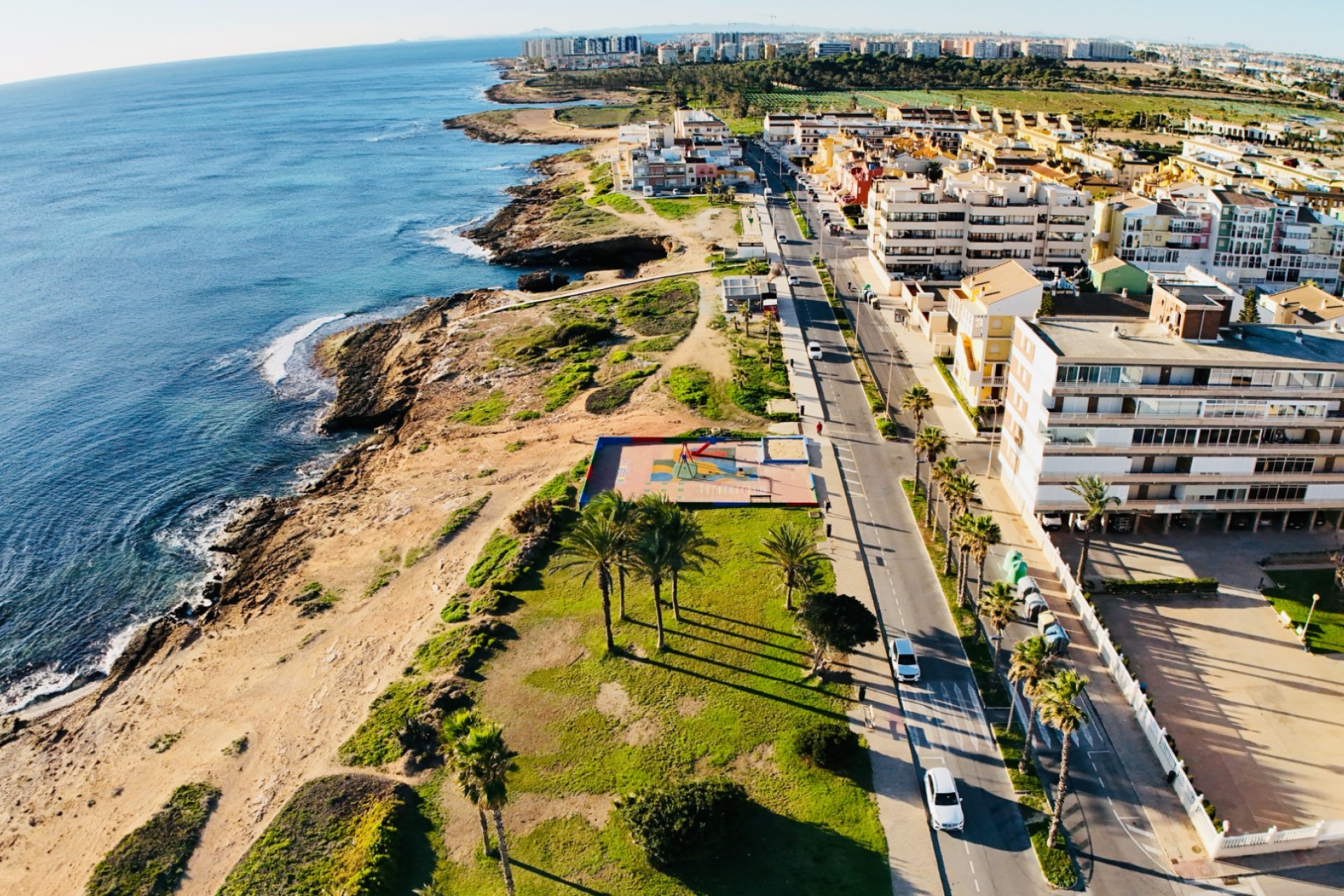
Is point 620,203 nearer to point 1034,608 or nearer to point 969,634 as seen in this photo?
point 1034,608

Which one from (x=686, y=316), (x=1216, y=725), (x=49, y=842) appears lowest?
(x=49, y=842)

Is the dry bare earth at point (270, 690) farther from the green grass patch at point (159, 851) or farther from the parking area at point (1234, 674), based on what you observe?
the parking area at point (1234, 674)

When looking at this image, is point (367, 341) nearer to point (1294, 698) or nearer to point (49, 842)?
point (49, 842)

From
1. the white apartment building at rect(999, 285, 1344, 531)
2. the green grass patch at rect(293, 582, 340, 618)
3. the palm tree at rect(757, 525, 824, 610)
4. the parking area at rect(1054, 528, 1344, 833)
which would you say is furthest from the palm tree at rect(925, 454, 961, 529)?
the green grass patch at rect(293, 582, 340, 618)

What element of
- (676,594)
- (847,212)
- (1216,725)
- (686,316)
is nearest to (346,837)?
(676,594)

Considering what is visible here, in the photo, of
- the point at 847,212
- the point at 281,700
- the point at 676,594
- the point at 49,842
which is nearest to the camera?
the point at 49,842
